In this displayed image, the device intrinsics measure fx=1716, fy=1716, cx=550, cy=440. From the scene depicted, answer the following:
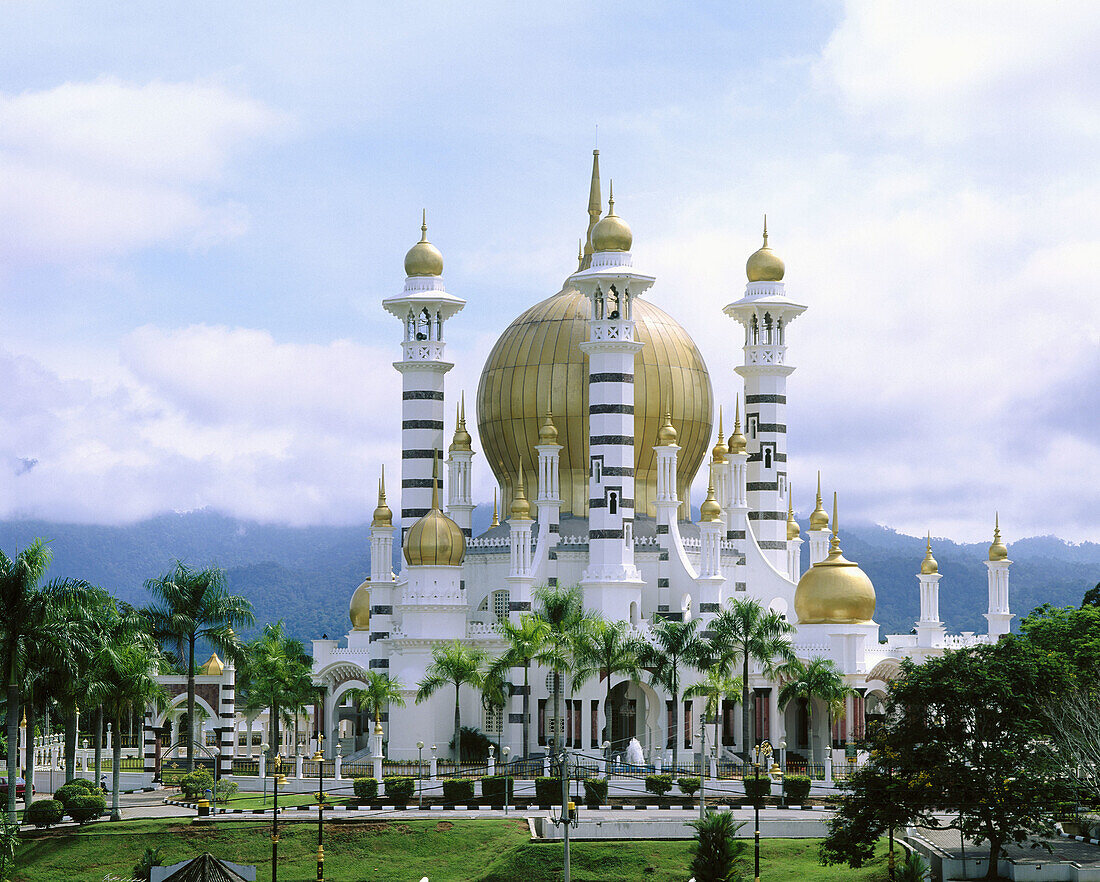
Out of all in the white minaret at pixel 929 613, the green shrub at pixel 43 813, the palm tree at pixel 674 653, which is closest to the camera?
the green shrub at pixel 43 813

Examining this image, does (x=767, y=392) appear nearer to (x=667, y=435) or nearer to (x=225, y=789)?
(x=667, y=435)

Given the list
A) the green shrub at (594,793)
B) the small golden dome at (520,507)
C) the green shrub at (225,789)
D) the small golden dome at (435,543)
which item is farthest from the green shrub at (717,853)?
the small golden dome at (435,543)

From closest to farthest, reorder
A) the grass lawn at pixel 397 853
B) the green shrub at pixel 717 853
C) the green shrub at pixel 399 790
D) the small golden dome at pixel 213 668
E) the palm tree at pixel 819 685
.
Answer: the green shrub at pixel 717 853 → the grass lawn at pixel 397 853 → the green shrub at pixel 399 790 → the palm tree at pixel 819 685 → the small golden dome at pixel 213 668

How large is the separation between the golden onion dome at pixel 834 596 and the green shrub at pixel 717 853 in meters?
29.0

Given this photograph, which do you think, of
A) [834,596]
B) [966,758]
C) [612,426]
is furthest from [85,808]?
[834,596]

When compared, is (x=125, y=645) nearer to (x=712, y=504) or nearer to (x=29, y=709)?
(x=29, y=709)

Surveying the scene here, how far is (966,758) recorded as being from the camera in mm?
45562

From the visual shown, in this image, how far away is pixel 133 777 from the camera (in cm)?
7056

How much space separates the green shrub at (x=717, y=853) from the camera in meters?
43.2

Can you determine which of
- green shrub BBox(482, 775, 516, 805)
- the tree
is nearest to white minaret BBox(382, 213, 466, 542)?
green shrub BBox(482, 775, 516, 805)

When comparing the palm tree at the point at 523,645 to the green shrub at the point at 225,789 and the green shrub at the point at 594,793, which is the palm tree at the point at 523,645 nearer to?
the green shrub at the point at 594,793

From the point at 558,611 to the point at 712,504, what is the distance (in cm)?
922

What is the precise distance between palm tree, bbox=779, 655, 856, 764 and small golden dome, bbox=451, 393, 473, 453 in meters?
19.2

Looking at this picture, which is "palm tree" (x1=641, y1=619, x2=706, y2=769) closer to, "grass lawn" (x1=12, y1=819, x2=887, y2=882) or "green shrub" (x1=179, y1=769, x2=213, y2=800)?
"grass lawn" (x1=12, y1=819, x2=887, y2=882)
